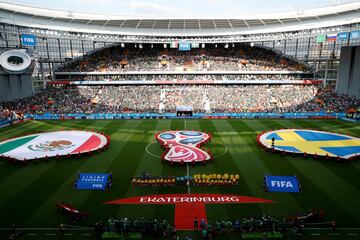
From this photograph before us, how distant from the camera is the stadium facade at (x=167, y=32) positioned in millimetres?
59188

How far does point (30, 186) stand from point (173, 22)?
199 ft

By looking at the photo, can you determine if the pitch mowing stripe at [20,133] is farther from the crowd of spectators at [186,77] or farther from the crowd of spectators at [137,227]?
the crowd of spectators at [186,77]

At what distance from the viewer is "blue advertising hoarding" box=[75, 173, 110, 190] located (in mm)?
22156

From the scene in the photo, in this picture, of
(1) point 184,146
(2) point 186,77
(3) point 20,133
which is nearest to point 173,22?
(2) point 186,77

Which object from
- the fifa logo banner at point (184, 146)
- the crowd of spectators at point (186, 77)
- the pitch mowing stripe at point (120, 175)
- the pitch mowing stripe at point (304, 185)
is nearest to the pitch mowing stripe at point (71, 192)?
the pitch mowing stripe at point (120, 175)

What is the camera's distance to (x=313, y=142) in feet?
110

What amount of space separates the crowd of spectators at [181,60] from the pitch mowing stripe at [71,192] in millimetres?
44694

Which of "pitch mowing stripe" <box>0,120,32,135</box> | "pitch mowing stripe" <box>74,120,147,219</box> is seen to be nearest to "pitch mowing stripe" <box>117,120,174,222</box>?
"pitch mowing stripe" <box>74,120,147,219</box>

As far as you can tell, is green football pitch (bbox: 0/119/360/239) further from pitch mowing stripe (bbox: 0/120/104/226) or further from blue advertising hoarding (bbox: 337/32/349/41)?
blue advertising hoarding (bbox: 337/32/349/41)

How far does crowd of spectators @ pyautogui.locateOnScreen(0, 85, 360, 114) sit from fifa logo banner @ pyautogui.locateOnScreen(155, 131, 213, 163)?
1981cm

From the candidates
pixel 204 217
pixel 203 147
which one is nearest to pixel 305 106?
pixel 203 147

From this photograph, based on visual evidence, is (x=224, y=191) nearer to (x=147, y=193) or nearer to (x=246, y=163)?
(x=147, y=193)

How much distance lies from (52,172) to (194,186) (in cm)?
1318

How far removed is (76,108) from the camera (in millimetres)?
57094
